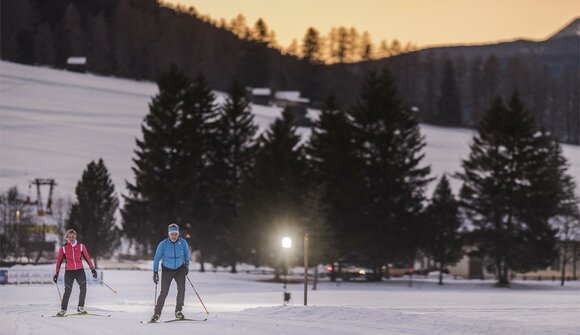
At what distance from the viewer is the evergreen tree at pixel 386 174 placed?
58875 mm

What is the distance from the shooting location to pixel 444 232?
199ft

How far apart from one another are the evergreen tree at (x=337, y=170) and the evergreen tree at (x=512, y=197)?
26.7 ft

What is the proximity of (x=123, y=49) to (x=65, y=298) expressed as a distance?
139m

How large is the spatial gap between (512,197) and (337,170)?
12149 millimetres

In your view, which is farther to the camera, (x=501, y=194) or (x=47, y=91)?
(x=47, y=91)

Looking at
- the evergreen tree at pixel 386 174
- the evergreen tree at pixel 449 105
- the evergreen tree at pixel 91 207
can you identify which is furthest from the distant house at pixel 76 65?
the evergreen tree at pixel 386 174

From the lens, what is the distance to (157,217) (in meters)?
61.8

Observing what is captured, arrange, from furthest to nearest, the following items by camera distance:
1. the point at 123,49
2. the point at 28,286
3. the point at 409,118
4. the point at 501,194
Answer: the point at 123,49, the point at 409,118, the point at 501,194, the point at 28,286

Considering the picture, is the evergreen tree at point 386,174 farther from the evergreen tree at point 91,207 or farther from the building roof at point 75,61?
the building roof at point 75,61

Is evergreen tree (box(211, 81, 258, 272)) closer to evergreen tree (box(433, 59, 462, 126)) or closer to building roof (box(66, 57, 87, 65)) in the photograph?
building roof (box(66, 57, 87, 65))

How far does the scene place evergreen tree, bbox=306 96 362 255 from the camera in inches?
2253

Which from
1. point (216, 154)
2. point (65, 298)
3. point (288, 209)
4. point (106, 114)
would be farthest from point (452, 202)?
point (106, 114)

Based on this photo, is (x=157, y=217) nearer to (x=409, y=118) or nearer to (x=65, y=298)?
(x=409, y=118)

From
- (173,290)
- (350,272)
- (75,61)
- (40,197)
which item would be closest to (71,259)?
(173,290)
